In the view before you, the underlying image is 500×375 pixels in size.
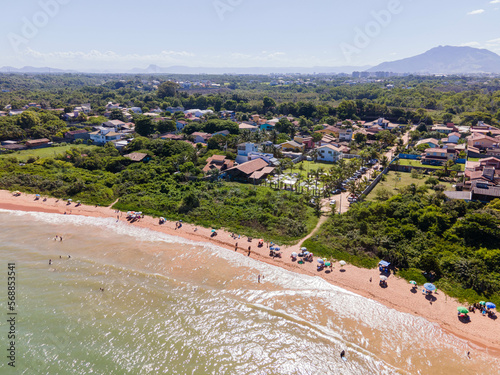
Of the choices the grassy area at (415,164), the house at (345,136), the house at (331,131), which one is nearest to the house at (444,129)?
the house at (345,136)

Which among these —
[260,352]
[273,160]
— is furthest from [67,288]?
[273,160]

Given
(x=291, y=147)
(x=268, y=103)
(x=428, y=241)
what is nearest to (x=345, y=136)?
(x=291, y=147)

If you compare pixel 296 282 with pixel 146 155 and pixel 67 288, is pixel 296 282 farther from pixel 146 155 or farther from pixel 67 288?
pixel 146 155

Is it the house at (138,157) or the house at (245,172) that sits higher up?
the house at (138,157)

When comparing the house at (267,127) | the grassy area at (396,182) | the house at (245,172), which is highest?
the house at (267,127)

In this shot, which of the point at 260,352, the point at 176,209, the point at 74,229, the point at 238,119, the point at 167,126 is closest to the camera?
the point at 260,352

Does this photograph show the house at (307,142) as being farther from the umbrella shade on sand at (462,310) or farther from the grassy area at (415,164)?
the umbrella shade on sand at (462,310)
